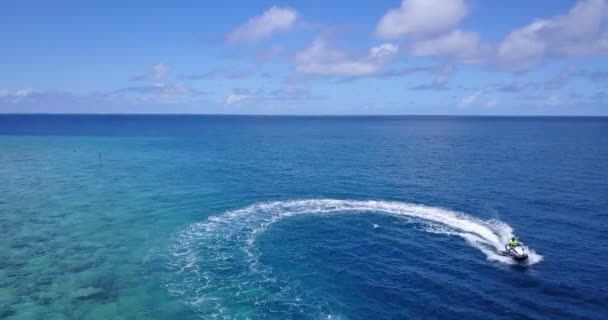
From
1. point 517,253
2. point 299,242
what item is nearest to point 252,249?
point 299,242

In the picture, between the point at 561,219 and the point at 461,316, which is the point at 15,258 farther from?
the point at 561,219

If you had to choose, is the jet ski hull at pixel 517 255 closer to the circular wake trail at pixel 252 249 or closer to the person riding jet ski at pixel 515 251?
the person riding jet ski at pixel 515 251

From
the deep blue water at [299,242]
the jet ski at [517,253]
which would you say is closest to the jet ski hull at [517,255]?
the jet ski at [517,253]

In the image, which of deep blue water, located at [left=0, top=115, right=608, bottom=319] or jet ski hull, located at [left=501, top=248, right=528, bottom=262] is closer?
deep blue water, located at [left=0, top=115, right=608, bottom=319]

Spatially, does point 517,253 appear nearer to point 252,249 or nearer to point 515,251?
point 515,251

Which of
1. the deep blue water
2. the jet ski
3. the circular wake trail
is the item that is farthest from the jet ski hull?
the deep blue water

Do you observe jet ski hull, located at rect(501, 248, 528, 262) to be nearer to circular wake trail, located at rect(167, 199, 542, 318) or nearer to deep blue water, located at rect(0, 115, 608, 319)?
circular wake trail, located at rect(167, 199, 542, 318)
